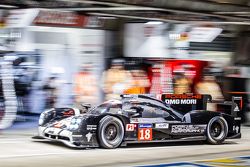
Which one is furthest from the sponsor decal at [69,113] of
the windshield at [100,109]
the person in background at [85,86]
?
the person in background at [85,86]

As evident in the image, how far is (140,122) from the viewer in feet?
39.1

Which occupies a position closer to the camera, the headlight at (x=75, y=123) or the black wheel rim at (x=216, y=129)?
the headlight at (x=75, y=123)

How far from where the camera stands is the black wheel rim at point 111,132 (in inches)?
453

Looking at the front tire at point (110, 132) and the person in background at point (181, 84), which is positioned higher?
the person in background at point (181, 84)

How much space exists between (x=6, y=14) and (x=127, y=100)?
4.25 meters

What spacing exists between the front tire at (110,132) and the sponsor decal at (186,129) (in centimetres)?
131

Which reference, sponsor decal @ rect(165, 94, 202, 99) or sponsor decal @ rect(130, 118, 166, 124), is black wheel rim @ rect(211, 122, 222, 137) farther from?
sponsor decal @ rect(130, 118, 166, 124)

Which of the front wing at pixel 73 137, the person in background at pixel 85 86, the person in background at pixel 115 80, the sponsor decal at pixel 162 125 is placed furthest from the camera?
the person in background at pixel 115 80

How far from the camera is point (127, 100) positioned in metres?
12.1

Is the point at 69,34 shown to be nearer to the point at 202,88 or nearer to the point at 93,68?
the point at 93,68

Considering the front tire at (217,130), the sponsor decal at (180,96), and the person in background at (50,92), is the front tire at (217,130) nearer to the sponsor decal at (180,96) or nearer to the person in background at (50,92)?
the sponsor decal at (180,96)

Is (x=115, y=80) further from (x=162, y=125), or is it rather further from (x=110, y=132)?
(x=110, y=132)

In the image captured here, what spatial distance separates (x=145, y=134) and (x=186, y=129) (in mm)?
1064

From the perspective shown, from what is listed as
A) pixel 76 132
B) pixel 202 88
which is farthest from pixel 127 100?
pixel 202 88
